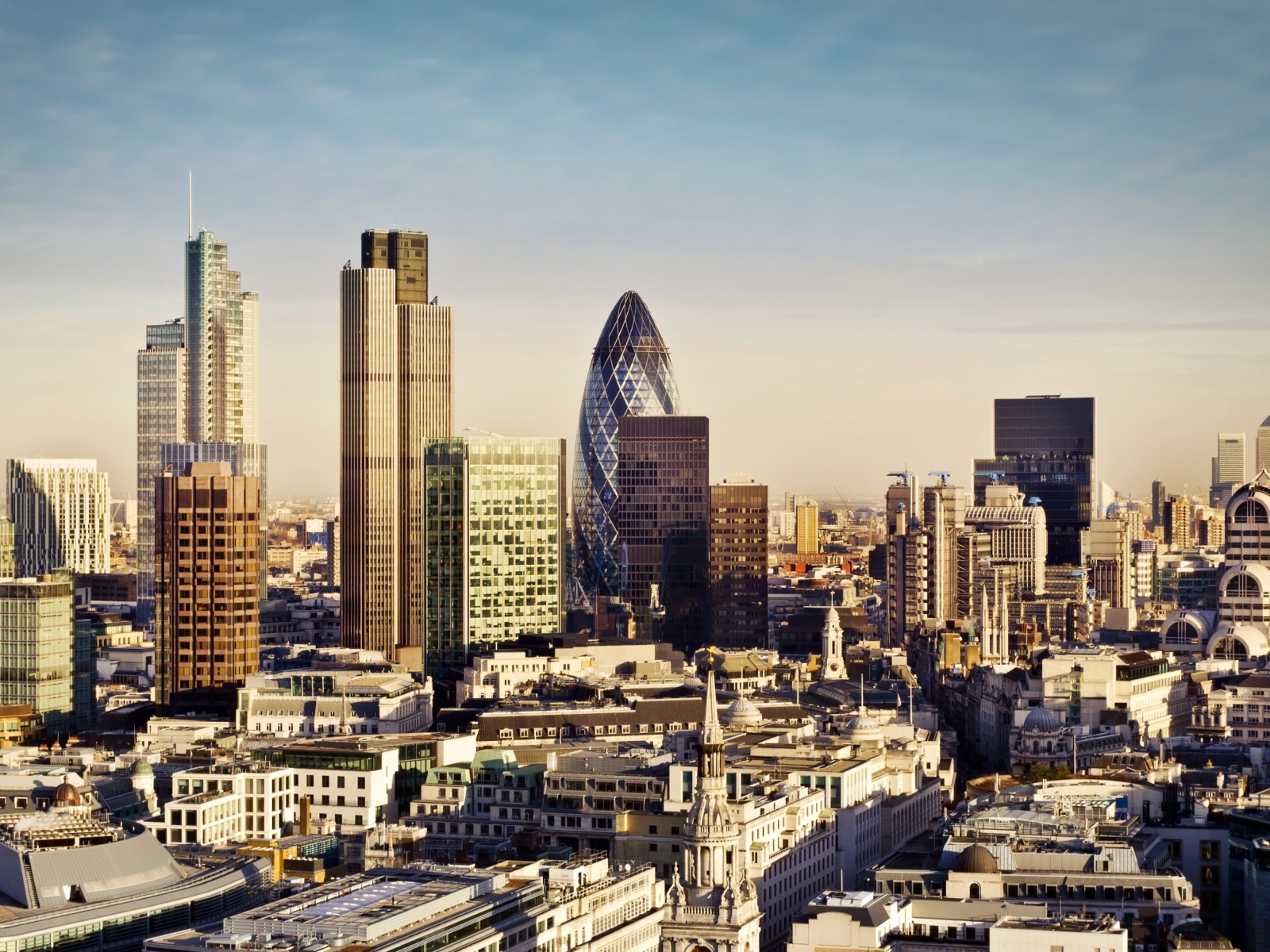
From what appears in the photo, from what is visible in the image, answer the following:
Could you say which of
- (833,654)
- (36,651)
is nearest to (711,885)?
(36,651)

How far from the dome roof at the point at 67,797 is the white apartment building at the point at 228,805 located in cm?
1143

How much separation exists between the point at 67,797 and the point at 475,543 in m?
100

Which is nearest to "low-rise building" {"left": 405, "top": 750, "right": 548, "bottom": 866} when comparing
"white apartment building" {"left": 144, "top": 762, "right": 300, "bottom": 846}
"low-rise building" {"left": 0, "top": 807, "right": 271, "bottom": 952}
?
"white apartment building" {"left": 144, "top": 762, "right": 300, "bottom": 846}

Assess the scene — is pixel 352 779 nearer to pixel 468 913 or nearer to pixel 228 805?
pixel 228 805

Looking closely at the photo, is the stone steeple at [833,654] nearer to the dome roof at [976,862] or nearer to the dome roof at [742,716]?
the dome roof at [742,716]

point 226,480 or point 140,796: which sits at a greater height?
point 226,480

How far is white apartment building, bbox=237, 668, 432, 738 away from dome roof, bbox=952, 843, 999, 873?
61070 millimetres

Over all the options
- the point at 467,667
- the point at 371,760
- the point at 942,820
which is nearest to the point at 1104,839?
the point at 942,820

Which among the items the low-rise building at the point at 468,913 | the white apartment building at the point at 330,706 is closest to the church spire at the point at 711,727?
the low-rise building at the point at 468,913

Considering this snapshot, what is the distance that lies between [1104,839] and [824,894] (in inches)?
671

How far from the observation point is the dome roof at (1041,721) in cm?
15138

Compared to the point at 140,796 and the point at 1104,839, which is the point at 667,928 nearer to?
the point at 1104,839

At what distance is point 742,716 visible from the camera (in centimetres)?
14350

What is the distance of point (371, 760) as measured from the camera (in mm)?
125312
